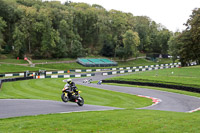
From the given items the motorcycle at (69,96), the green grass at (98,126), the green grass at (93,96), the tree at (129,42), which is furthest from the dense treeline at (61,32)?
the green grass at (98,126)

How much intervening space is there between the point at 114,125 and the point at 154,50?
126061mm

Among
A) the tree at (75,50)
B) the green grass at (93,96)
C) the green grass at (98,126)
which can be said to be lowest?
the green grass at (93,96)

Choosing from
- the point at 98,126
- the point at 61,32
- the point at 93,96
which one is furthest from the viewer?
the point at 61,32

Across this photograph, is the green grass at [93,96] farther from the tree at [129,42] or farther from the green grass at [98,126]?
the tree at [129,42]

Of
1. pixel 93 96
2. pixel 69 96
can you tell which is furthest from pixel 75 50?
pixel 69 96

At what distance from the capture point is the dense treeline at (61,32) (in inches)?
3179

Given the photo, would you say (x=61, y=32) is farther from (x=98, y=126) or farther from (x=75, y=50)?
(x=98, y=126)

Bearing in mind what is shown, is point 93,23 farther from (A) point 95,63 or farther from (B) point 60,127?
(B) point 60,127

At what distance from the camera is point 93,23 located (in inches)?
4173

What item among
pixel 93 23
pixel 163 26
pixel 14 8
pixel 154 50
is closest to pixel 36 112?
pixel 14 8

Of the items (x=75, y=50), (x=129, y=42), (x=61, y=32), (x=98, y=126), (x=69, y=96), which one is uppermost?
(x=61, y=32)

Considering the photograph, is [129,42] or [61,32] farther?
[129,42]

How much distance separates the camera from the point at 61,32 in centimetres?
9038

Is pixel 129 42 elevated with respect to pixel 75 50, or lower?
elevated
